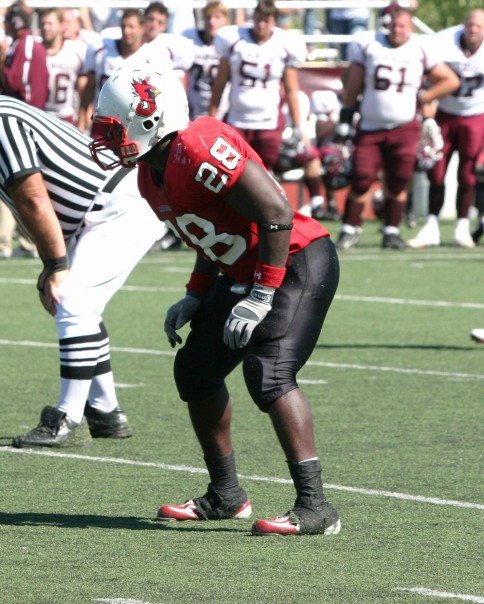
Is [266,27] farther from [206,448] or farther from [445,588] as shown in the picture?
[445,588]

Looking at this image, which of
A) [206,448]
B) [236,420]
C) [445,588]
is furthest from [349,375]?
[445,588]

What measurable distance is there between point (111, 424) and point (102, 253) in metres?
0.76

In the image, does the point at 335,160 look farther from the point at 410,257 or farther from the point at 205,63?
the point at 410,257

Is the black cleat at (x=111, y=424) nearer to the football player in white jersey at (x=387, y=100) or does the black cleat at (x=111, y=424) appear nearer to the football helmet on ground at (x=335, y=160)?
the football player in white jersey at (x=387, y=100)

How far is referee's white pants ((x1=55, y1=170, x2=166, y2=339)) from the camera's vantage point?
6.67m

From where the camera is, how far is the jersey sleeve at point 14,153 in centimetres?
634

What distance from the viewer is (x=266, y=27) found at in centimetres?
1498

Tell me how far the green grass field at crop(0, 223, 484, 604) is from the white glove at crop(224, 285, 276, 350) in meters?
0.65

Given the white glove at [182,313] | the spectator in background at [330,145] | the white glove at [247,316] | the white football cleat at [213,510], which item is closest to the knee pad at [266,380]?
the white glove at [247,316]

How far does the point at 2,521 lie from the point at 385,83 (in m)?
10.4

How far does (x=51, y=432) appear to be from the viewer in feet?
21.7

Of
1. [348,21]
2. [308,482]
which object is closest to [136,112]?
[308,482]

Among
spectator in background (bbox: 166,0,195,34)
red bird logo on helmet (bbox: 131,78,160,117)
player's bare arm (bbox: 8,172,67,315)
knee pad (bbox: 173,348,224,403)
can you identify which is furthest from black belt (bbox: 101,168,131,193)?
spectator in background (bbox: 166,0,195,34)

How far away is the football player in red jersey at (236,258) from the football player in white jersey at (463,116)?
1079cm
